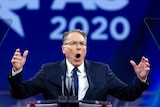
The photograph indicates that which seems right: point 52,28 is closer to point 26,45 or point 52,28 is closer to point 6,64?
point 26,45

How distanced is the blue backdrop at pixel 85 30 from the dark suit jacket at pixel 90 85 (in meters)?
0.97

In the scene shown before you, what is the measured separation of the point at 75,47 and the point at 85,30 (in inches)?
41.5

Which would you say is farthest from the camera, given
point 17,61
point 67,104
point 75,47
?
point 75,47

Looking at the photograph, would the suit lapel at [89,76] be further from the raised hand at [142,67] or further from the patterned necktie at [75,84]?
the raised hand at [142,67]

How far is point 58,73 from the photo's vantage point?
302cm

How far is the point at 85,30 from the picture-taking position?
406cm

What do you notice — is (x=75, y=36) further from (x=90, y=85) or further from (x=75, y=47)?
(x=90, y=85)

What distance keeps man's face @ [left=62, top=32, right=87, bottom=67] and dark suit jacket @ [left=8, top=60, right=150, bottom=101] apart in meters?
0.07

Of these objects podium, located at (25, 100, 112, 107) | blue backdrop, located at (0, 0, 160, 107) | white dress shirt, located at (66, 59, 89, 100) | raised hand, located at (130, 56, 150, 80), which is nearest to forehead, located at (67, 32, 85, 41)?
white dress shirt, located at (66, 59, 89, 100)

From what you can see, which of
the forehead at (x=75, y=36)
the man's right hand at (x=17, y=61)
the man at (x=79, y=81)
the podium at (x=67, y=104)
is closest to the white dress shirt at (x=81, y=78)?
the man at (x=79, y=81)

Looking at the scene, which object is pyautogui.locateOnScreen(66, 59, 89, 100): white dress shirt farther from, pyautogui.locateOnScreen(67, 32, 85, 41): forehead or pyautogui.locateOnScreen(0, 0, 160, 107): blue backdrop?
pyautogui.locateOnScreen(0, 0, 160, 107): blue backdrop

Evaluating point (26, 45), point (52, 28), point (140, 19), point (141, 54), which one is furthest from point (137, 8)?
point (26, 45)

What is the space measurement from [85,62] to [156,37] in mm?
1232

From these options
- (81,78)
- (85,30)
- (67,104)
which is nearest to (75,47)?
(81,78)
